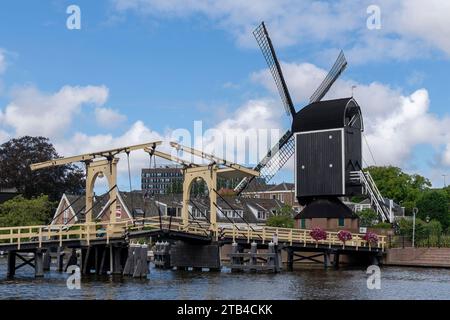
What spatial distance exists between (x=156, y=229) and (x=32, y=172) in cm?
5450

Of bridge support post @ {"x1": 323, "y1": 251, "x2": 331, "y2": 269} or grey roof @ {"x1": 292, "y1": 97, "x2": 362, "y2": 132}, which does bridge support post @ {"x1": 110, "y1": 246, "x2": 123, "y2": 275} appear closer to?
bridge support post @ {"x1": 323, "y1": 251, "x2": 331, "y2": 269}

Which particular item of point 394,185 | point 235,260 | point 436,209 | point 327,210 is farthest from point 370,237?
point 394,185

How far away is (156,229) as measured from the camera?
44375mm

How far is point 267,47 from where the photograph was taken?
7131 cm

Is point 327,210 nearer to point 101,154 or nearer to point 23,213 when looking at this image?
point 101,154

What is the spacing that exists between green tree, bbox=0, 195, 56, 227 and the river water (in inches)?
1470

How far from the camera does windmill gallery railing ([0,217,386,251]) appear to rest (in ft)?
129

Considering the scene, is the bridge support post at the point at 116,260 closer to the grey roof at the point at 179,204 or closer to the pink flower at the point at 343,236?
the pink flower at the point at 343,236

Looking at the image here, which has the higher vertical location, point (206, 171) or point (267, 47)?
point (267, 47)

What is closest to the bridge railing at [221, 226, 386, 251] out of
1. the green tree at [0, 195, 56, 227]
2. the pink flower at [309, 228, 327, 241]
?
the pink flower at [309, 228, 327, 241]
